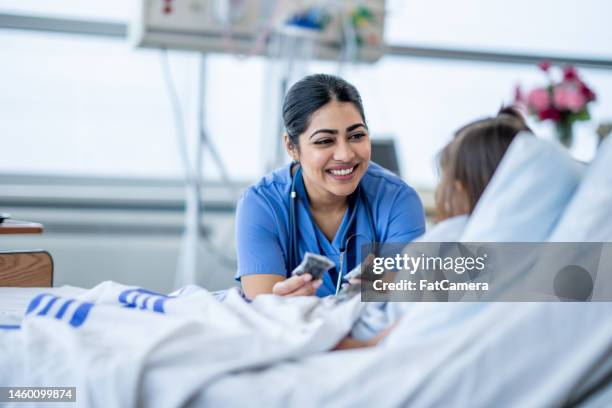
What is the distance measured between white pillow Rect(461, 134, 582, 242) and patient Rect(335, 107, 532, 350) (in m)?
0.13

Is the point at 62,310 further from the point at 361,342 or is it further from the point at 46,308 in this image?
the point at 361,342

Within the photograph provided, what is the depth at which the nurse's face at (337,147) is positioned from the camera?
196 centimetres

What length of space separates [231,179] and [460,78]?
1494 millimetres

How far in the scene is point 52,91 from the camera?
13.1ft

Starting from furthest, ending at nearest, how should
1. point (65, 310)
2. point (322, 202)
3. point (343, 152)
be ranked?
point (322, 202) < point (343, 152) < point (65, 310)

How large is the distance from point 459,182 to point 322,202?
0.72 metres

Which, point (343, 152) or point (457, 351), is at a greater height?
point (343, 152)

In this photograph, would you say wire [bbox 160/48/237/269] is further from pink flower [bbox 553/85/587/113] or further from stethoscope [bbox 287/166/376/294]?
stethoscope [bbox 287/166/376/294]

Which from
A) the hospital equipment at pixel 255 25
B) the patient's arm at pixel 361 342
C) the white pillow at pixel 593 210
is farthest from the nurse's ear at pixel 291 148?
the hospital equipment at pixel 255 25

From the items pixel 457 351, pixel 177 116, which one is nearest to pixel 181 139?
pixel 177 116

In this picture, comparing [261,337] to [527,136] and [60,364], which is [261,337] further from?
[527,136]

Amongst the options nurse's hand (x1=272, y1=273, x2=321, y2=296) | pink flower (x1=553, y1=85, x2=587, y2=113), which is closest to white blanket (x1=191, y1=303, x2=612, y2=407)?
nurse's hand (x1=272, y1=273, x2=321, y2=296)

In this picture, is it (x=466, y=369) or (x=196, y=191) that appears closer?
(x=466, y=369)

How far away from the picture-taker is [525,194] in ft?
3.97
